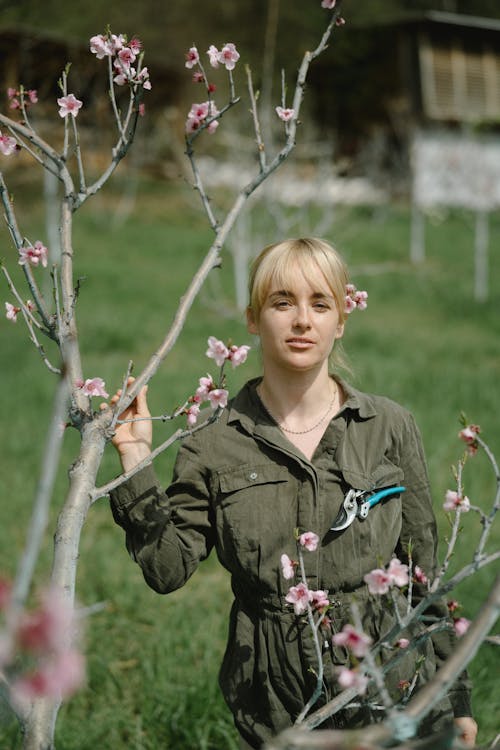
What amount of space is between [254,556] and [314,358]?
51 cm

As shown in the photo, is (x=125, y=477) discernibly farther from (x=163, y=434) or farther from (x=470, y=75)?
(x=470, y=75)

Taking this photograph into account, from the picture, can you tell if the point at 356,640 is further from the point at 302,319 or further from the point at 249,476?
the point at 302,319

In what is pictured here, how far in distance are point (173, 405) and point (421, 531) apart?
14.2 ft

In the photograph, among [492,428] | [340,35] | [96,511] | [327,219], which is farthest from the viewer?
[340,35]

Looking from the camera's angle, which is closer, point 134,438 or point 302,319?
point 134,438

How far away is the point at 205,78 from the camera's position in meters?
2.02

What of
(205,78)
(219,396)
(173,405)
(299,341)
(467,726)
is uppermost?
(205,78)

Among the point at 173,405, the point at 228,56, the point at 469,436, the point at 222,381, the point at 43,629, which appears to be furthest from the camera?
the point at 173,405

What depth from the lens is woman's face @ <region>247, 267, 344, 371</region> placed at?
2025 millimetres

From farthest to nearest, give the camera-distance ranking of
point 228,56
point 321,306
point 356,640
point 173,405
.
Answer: point 173,405
point 321,306
point 228,56
point 356,640

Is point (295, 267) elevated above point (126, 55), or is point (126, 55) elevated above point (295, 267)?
point (126, 55)

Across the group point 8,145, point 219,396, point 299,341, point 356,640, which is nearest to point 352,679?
point 356,640

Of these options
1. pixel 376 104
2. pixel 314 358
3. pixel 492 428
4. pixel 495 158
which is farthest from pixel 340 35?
pixel 314 358

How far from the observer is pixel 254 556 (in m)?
2.03
